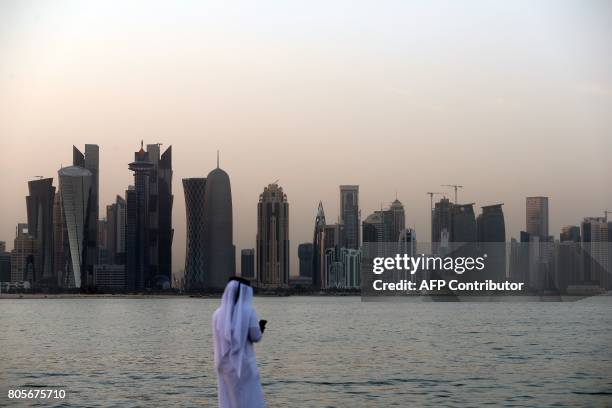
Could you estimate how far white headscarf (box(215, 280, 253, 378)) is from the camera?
13492 millimetres

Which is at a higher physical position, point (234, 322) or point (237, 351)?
point (234, 322)

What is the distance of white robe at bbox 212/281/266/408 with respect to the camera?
1353 cm

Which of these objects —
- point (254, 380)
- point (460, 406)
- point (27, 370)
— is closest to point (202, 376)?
point (27, 370)

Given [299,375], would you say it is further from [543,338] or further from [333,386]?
[543,338]

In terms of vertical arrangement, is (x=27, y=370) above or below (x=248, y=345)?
→ below

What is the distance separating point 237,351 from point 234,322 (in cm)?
40

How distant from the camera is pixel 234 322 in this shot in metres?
13.6

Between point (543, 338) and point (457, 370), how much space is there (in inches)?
1197

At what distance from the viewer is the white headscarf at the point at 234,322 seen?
1349 cm

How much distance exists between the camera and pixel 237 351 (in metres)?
13.7

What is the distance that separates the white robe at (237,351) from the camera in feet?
44.4

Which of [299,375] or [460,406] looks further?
[299,375]

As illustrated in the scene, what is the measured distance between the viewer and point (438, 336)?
74.1 meters

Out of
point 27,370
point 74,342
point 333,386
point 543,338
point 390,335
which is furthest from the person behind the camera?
point 390,335
